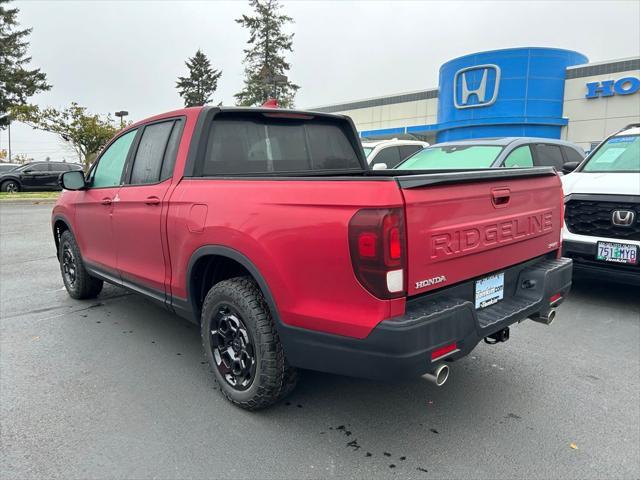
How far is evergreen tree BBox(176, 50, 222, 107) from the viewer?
56.6m

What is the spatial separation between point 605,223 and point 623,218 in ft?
0.63

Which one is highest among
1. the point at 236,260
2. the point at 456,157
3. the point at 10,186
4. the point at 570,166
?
the point at 456,157

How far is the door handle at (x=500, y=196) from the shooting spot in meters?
2.67

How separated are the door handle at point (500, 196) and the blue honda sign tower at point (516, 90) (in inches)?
963

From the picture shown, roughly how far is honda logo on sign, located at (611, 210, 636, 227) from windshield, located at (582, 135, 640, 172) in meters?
0.97

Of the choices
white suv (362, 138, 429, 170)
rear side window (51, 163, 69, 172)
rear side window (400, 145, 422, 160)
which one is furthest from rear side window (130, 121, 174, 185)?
rear side window (51, 163, 69, 172)

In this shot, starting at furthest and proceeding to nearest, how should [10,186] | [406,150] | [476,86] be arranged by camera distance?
[476,86] → [10,186] → [406,150]

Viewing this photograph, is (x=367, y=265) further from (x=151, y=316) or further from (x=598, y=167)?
(x=598, y=167)

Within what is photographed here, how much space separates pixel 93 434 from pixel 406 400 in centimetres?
189

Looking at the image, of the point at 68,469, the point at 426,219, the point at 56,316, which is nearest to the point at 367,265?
the point at 426,219

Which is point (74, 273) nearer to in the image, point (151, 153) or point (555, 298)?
point (151, 153)

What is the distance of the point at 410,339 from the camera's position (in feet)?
7.12

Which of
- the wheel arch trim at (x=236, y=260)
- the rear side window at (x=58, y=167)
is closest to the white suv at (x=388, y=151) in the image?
the wheel arch trim at (x=236, y=260)

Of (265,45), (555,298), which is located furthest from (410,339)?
(265,45)
